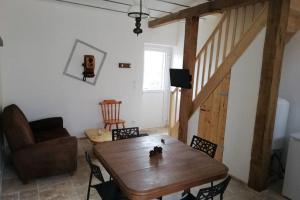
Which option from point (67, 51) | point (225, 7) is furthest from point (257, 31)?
point (67, 51)

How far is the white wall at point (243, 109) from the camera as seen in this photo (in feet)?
10.4

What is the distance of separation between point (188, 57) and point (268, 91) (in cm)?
151

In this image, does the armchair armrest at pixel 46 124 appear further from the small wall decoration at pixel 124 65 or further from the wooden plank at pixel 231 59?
→ the wooden plank at pixel 231 59

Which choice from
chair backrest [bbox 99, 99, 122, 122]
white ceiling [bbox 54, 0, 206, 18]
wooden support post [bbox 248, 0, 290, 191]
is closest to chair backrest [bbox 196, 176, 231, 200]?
wooden support post [bbox 248, 0, 290, 191]

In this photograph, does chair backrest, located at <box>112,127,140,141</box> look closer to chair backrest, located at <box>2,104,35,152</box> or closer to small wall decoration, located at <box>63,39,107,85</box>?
chair backrest, located at <box>2,104,35,152</box>

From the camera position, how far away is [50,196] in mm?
2859

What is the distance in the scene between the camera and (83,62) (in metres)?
4.73

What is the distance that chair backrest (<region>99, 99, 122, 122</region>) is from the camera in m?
5.04

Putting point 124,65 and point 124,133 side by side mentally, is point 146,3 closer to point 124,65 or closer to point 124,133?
point 124,65

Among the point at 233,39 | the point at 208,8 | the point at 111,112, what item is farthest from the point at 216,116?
the point at 111,112

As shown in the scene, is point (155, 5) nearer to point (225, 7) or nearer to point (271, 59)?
point (225, 7)

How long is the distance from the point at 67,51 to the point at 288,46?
3.89 m

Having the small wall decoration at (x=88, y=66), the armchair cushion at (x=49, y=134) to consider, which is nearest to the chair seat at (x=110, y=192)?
the armchair cushion at (x=49, y=134)

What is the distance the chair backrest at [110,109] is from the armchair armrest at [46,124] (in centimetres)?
96
